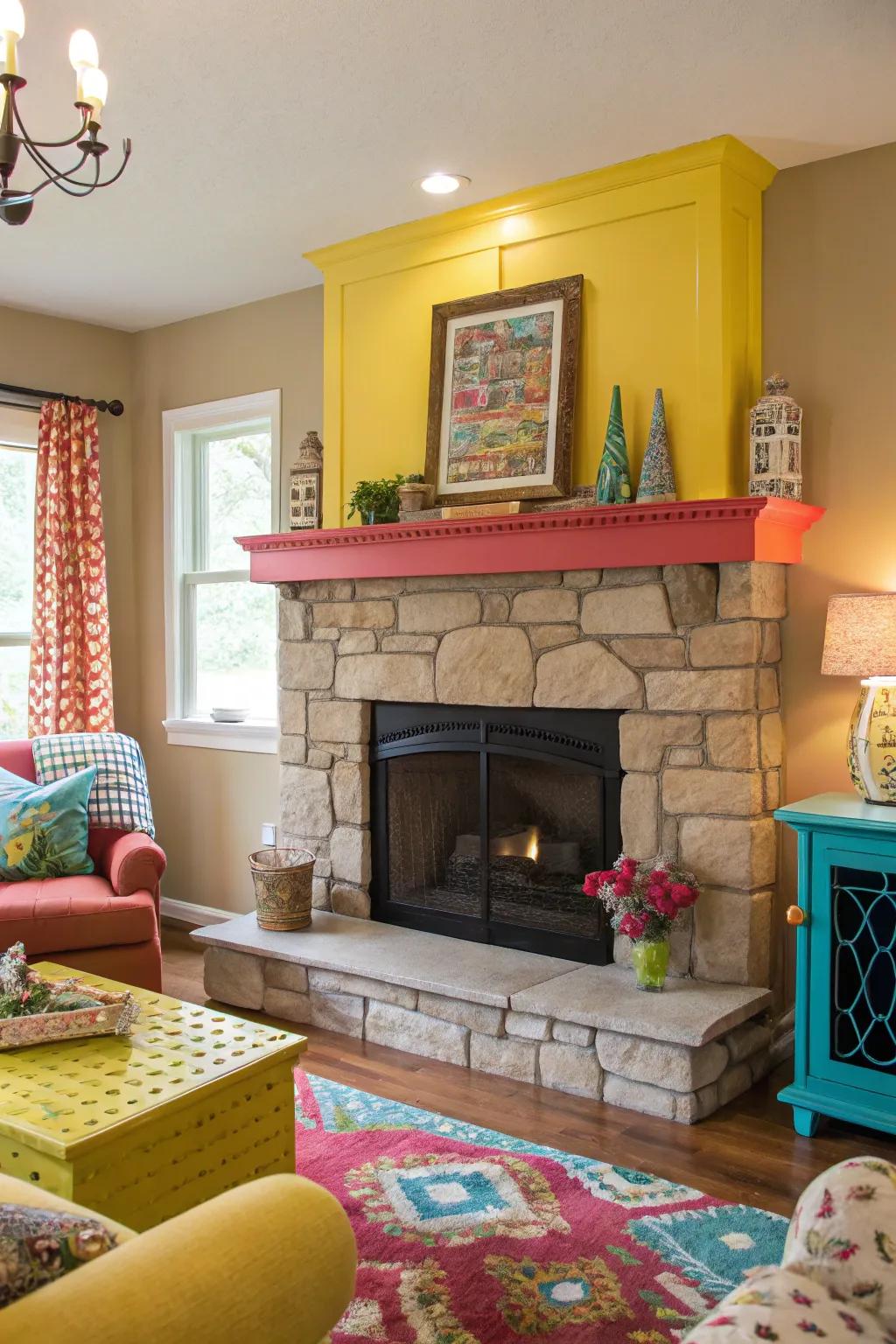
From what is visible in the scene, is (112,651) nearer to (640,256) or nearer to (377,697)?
(377,697)

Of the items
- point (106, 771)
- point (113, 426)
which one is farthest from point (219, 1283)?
point (113, 426)

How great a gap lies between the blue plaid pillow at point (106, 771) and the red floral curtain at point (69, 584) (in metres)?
0.49

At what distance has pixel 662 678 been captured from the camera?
3377 mm

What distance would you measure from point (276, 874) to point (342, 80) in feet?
8.13

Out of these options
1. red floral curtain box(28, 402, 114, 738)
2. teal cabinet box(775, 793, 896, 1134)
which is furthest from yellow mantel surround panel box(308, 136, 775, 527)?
red floral curtain box(28, 402, 114, 738)

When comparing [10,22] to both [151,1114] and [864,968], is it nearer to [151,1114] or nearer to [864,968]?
[151,1114]

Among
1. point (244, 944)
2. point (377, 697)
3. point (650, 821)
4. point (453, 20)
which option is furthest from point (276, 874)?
point (453, 20)

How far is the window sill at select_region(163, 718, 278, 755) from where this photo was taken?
4762 millimetres

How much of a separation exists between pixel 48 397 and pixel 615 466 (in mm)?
2710

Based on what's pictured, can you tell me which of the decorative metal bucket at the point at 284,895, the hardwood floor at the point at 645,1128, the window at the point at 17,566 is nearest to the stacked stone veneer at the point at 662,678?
the hardwood floor at the point at 645,1128

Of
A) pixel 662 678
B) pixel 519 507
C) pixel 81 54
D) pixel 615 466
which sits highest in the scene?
pixel 81 54

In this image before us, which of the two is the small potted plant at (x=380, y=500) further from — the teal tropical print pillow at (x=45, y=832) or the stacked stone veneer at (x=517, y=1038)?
the stacked stone veneer at (x=517, y=1038)

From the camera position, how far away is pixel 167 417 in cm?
509

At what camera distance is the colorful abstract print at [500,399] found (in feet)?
11.9
